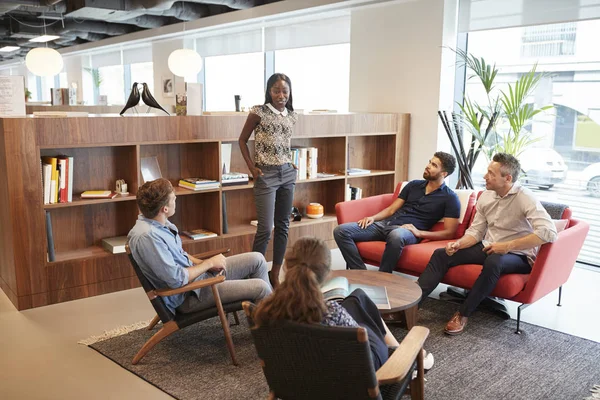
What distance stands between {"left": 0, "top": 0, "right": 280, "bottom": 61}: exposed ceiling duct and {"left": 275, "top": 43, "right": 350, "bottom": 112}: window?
1043 mm

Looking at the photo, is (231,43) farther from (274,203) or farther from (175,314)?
(175,314)

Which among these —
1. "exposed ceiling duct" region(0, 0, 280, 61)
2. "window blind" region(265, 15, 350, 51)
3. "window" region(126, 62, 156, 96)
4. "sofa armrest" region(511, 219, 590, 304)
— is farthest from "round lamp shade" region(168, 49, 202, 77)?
"window" region(126, 62, 156, 96)

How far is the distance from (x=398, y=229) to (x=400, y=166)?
78.4 inches

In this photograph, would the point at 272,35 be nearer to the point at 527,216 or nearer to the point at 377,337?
the point at 527,216

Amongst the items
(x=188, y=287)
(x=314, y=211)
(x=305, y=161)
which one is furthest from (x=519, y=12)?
(x=188, y=287)

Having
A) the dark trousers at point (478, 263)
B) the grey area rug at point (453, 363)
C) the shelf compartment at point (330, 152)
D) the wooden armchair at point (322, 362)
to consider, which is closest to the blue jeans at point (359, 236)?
the dark trousers at point (478, 263)

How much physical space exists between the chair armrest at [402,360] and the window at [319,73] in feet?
19.6

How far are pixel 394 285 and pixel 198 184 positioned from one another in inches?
80.2

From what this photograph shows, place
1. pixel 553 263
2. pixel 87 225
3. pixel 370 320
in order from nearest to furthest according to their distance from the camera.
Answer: pixel 370 320 < pixel 553 263 < pixel 87 225

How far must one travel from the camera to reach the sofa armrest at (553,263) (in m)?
3.74

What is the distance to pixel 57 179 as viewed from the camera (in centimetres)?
442

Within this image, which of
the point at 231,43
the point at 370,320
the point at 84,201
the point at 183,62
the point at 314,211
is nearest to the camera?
the point at 370,320

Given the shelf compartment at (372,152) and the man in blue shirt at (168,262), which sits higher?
the shelf compartment at (372,152)

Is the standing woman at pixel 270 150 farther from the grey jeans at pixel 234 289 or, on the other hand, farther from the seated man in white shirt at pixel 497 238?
the seated man in white shirt at pixel 497 238
